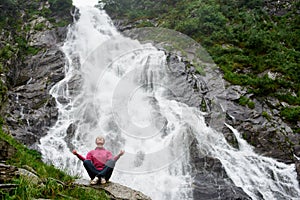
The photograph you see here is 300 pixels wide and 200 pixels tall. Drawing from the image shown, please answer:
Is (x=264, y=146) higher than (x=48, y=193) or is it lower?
lower

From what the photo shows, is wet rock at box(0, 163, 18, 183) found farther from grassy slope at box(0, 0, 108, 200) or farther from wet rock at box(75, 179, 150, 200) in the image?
wet rock at box(75, 179, 150, 200)

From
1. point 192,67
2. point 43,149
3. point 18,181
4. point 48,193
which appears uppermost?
point 18,181

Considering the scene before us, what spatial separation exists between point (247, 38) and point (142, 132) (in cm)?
1174

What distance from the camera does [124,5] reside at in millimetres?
31359

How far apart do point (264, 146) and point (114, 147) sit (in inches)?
256

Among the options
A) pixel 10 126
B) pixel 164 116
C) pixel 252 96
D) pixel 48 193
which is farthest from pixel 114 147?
pixel 48 193

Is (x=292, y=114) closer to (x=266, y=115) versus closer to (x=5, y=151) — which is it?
(x=266, y=115)

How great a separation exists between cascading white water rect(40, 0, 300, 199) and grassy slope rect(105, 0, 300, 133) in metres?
3.62

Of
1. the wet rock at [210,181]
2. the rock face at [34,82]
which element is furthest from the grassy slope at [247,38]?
the rock face at [34,82]

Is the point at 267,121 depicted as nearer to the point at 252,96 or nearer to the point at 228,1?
the point at 252,96

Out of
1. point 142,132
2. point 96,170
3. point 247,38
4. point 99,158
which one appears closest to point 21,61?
point 142,132

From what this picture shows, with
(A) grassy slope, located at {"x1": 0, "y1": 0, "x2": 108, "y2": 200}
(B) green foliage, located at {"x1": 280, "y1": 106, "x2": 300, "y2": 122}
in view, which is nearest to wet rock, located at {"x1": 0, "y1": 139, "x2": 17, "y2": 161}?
(A) grassy slope, located at {"x1": 0, "y1": 0, "x2": 108, "y2": 200}

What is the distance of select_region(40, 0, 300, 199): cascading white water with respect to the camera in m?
10.9

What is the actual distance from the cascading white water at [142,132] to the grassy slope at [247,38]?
3621 mm
